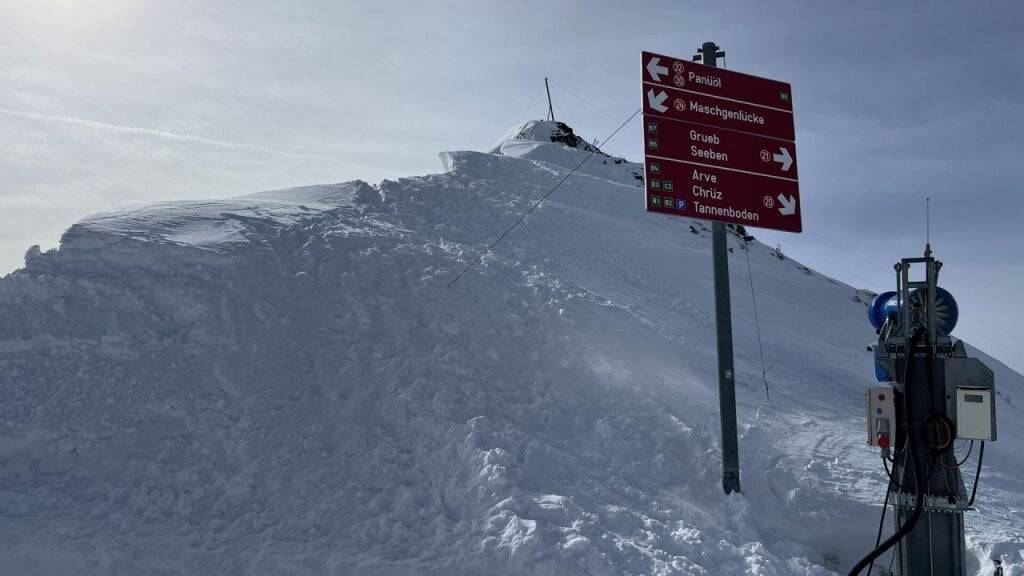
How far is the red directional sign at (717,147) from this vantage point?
1136cm

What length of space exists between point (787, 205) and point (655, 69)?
110 inches

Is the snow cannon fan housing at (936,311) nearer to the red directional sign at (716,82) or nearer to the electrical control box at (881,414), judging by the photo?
the electrical control box at (881,414)

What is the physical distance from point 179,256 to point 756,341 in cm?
1174

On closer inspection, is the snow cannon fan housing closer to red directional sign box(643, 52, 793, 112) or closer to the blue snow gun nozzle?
the blue snow gun nozzle

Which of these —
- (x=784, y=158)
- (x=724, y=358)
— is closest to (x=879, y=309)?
(x=724, y=358)

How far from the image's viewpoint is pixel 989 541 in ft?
30.1

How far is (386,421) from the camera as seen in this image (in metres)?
11.5

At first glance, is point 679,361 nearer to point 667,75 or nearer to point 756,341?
point 756,341

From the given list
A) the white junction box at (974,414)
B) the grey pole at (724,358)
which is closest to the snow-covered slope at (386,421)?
the grey pole at (724,358)

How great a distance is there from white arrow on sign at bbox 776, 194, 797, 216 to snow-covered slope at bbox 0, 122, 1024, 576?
3.24 meters

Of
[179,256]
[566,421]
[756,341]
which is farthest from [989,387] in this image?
[179,256]

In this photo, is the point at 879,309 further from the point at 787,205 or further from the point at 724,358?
the point at 787,205

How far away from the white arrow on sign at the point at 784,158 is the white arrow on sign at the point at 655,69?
2.07 metres

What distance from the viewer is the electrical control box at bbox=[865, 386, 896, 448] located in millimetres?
7199
